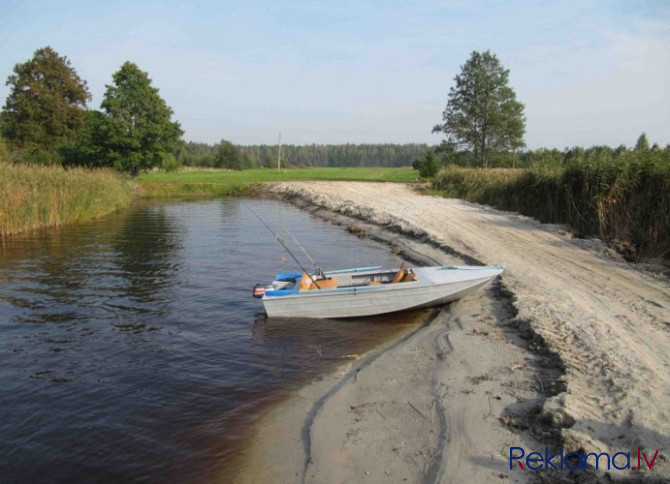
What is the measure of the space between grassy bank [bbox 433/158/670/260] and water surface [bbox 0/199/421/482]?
680 centimetres

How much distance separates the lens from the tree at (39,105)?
45156 millimetres

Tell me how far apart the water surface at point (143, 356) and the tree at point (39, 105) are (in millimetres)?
33375

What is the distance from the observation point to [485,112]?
168ft

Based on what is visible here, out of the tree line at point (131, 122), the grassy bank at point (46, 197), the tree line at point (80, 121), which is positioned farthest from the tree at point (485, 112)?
the grassy bank at point (46, 197)

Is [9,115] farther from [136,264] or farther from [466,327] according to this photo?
[466,327]

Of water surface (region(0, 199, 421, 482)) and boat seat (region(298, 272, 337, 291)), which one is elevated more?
boat seat (region(298, 272, 337, 291))

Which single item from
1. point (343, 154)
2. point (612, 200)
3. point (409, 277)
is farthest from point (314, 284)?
point (343, 154)

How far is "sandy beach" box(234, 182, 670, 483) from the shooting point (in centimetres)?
506

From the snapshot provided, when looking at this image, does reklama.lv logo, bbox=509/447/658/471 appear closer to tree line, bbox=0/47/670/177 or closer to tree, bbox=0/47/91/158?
tree line, bbox=0/47/670/177

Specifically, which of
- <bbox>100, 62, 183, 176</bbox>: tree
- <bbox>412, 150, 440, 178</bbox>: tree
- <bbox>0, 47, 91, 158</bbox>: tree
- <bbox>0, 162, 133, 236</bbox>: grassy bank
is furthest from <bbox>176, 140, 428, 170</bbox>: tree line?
<bbox>0, 162, 133, 236</bbox>: grassy bank

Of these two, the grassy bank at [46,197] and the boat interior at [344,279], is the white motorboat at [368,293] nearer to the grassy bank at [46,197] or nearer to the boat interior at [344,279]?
the boat interior at [344,279]

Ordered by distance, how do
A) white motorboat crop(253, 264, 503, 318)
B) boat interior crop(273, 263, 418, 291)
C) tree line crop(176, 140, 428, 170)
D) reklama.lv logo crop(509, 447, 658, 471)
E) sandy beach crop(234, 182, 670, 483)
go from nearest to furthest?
reklama.lv logo crop(509, 447, 658, 471) → sandy beach crop(234, 182, 670, 483) → white motorboat crop(253, 264, 503, 318) → boat interior crop(273, 263, 418, 291) → tree line crop(176, 140, 428, 170)

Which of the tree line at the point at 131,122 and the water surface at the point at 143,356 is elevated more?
the tree line at the point at 131,122

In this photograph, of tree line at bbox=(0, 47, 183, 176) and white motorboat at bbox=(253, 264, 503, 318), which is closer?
white motorboat at bbox=(253, 264, 503, 318)
